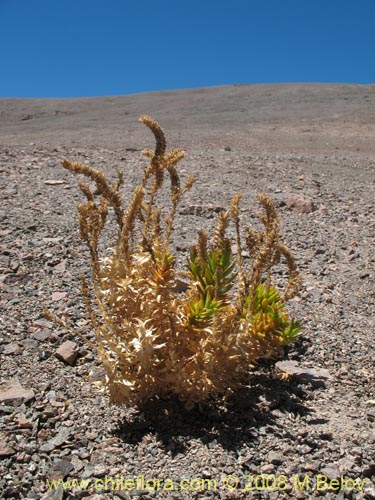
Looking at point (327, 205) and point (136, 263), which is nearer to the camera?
point (136, 263)

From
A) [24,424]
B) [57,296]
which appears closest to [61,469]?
[24,424]

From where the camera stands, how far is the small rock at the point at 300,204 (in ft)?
19.2

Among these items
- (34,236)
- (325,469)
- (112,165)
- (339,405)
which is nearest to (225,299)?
(339,405)

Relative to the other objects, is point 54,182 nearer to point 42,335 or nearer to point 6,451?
point 42,335

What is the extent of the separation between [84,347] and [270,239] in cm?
149

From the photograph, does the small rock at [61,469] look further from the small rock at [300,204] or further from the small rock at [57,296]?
the small rock at [300,204]

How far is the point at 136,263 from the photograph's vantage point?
8.87 feet

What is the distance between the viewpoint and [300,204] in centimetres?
592

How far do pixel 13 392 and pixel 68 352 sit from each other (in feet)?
1.37

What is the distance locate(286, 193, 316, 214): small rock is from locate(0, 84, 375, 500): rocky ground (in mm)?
289

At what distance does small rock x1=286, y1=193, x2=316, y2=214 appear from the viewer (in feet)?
19.2

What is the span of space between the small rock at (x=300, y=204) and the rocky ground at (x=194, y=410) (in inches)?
11.4

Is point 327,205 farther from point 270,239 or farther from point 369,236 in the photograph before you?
point 270,239

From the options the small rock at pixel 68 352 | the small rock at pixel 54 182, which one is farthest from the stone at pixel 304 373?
the small rock at pixel 54 182
